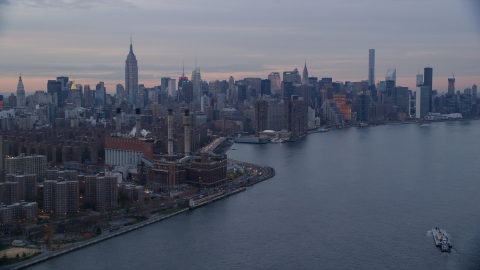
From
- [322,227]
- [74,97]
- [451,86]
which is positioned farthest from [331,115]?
[322,227]

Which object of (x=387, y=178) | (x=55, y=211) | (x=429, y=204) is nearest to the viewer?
(x=55, y=211)

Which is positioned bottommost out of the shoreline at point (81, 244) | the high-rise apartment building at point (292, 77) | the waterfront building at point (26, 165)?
the shoreline at point (81, 244)

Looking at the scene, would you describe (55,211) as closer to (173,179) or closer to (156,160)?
(173,179)

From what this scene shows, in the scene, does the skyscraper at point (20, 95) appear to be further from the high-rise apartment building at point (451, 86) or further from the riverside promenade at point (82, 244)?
the high-rise apartment building at point (451, 86)

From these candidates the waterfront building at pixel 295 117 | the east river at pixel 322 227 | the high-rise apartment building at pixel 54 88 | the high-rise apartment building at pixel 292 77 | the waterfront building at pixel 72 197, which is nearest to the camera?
the east river at pixel 322 227

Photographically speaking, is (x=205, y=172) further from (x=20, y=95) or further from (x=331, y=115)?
(x=20, y=95)

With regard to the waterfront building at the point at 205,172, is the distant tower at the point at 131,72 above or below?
above

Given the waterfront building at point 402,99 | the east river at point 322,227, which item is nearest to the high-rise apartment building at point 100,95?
the waterfront building at point 402,99

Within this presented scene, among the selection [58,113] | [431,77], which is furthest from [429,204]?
[431,77]

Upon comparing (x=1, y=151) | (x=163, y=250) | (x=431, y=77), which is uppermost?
(x=431, y=77)
